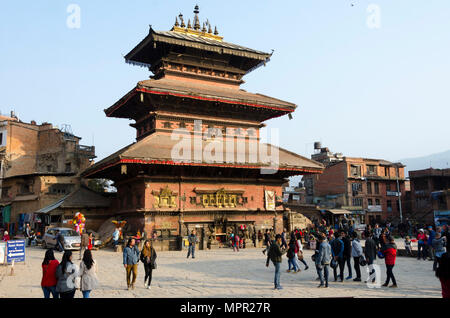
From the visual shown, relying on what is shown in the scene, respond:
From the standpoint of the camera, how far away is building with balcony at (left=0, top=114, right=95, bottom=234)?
133ft

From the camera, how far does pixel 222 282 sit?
1331cm

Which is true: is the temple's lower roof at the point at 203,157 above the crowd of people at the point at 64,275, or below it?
above

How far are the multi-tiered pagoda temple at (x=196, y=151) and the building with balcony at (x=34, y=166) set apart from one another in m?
11.5

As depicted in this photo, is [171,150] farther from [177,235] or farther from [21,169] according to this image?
[21,169]

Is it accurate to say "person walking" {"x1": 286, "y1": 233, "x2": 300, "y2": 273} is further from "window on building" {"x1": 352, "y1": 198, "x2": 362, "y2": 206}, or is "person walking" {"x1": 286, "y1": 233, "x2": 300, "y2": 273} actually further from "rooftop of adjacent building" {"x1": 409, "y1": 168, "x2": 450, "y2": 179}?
"rooftop of adjacent building" {"x1": 409, "y1": 168, "x2": 450, "y2": 179}

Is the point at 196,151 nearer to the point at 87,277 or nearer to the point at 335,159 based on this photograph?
the point at 87,277

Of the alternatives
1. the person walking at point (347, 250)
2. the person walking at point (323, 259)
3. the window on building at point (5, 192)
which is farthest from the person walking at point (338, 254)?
the window on building at point (5, 192)

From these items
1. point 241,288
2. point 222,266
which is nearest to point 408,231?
point 222,266

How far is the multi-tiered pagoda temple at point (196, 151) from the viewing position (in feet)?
87.7

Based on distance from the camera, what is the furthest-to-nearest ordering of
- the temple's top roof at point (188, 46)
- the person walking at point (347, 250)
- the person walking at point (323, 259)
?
the temple's top roof at point (188, 46), the person walking at point (347, 250), the person walking at point (323, 259)

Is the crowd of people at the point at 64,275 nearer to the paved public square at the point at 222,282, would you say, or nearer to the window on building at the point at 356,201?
the paved public square at the point at 222,282

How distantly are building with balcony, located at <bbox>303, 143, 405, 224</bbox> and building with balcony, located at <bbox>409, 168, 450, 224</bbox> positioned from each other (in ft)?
7.58

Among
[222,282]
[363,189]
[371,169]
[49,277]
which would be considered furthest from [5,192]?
[371,169]

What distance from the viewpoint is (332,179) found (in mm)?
60938
